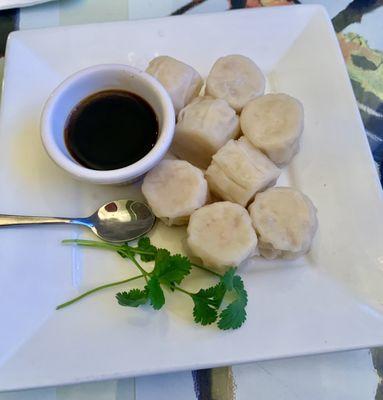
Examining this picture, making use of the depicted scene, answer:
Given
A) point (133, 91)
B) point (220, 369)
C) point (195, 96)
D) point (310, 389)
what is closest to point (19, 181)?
point (133, 91)

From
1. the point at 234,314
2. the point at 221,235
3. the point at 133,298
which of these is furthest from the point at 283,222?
the point at 133,298

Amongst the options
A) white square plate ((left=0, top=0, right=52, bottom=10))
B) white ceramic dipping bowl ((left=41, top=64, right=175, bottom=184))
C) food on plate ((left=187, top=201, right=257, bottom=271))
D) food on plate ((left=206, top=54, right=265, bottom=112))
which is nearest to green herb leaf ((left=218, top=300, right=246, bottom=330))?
food on plate ((left=187, top=201, right=257, bottom=271))

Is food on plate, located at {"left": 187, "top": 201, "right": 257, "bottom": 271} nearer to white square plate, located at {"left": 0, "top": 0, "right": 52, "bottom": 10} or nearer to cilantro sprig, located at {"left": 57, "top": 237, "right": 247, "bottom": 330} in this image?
cilantro sprig, located at {"left": 57, "top": 237, "right": 247, "bottom": 330}

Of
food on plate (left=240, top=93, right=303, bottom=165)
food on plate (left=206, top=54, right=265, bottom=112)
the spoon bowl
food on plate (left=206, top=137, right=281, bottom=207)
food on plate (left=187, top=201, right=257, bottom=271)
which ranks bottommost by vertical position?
the spoon bowl

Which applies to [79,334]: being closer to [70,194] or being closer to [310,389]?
[70,194]

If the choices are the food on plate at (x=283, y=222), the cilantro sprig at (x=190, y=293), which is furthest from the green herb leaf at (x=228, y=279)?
the food on plate at (x=283, y=222)

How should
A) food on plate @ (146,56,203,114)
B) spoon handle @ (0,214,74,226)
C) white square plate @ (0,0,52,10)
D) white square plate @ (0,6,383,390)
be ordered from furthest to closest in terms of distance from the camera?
white square plate @ (0,0,52,10), food on plate @ (146,56,203,114), spoon handle @ (0,214,74,226), white square plate @ (0,6,383,390)
